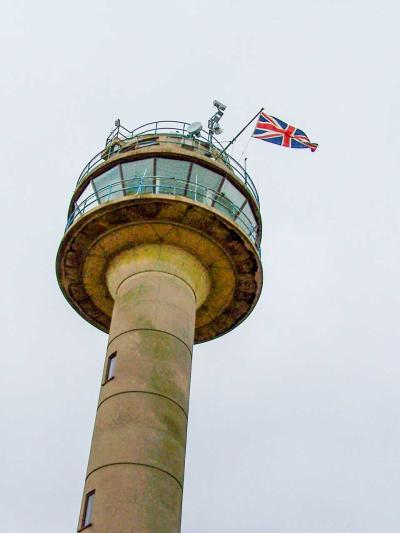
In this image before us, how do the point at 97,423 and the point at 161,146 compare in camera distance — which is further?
the point at 161,146

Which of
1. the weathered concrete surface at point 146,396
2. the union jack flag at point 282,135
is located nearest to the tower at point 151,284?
the weathered concrete surface at point 146,396

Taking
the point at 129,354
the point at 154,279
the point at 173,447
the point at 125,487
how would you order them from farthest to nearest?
the point at 154,279 → the point at 129,354 → the point at 173,447 → the point at 125,487

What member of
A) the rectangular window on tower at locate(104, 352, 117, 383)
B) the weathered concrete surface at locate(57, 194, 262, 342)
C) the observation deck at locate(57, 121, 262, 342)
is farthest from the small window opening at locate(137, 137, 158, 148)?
the rectangular window on tower at locate(104, 352, 117, 383)

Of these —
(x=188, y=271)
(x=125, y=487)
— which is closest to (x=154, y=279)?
(x=188, y=271)

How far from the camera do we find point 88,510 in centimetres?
1919

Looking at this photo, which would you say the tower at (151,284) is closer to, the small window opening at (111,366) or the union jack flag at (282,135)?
the small window opening at (111,366)

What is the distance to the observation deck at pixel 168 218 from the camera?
23547 mm

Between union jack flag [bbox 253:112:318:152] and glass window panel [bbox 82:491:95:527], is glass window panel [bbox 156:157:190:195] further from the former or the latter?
glass window panel [bbox 82:491:95:527]

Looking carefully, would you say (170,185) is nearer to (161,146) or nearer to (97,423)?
(161,146)

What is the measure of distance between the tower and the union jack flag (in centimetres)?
164

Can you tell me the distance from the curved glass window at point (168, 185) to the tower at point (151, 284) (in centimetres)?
5

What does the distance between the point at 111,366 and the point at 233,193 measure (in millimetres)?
8066

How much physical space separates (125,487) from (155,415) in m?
2.32

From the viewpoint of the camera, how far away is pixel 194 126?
27562 millimetres
